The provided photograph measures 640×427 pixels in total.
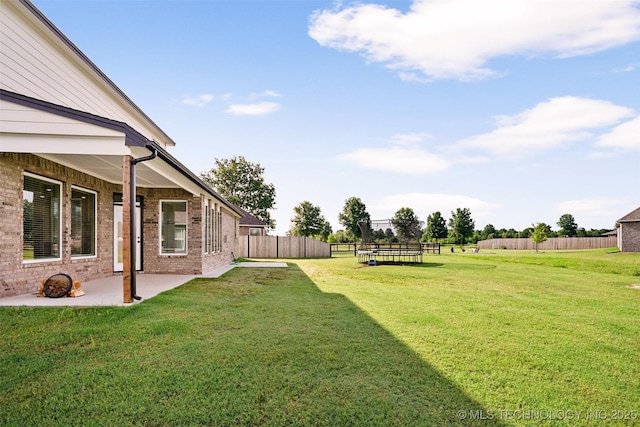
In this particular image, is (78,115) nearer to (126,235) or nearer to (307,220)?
(126,235)

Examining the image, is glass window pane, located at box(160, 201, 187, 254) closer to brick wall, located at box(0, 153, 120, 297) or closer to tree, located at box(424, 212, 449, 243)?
brick wall, located at box(0, 153, 120, 297)

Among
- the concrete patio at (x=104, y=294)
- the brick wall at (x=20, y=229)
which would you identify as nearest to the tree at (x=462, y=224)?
the concrete patio at (x=104, y=294)

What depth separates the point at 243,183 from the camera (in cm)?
4609

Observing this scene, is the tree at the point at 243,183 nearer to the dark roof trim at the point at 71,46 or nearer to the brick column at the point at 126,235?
the dark roof trim at the point at 71,46

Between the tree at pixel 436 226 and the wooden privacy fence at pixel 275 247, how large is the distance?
37.9m

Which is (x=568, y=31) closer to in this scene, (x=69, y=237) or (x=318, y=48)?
(x=318, y=48)

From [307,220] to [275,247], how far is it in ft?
118

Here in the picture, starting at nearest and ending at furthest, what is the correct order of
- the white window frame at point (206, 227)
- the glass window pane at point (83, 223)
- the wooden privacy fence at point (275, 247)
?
1. the glass window pane at point (83, 223)
2. the white window frame at point (206, 227)
3. the wooden privacy fence at point (275, 247)

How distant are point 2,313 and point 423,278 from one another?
32.5ft

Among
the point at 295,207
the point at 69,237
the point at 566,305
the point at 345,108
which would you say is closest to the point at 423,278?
the point at 566,305

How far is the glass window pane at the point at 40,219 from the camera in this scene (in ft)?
24.0

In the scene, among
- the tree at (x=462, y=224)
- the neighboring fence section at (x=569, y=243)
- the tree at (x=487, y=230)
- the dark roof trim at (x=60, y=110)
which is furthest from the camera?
the tree at (x=487, y=230)

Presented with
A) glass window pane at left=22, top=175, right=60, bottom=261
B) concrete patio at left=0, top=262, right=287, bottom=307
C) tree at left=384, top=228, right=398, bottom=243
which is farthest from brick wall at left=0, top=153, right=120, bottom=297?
tree at left=384, top=228, right=398, bottom=243

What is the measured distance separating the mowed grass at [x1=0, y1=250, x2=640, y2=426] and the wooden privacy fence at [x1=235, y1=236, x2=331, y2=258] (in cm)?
1904
